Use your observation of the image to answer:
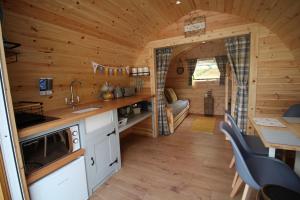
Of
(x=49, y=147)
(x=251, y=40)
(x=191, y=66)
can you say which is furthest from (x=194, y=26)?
(x=49, y=147)

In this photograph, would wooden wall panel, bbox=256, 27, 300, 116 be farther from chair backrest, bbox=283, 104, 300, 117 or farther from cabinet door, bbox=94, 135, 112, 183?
cabinet door, bbox=94, 135, 112, 183

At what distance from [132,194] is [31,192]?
981 mm

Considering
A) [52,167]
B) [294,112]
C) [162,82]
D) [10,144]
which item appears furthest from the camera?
[162,82]

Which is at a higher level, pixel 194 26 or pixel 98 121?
pixel 194 26

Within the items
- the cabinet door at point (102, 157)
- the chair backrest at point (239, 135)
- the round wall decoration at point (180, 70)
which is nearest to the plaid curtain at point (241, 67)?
the chair backrest at point (239, 135)

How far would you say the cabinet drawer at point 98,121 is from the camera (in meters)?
1.63

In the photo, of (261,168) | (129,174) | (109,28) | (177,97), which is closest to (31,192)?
(129,174)

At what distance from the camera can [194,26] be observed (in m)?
2.61

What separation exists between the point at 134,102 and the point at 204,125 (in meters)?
2.49

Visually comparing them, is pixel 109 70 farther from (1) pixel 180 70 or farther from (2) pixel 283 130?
(1) pixel 180 70

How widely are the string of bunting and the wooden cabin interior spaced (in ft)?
0.08

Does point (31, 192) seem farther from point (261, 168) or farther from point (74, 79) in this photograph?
point (261, 168)

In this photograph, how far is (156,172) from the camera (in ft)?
6.79

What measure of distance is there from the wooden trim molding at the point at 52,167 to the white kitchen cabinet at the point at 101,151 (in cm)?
14
